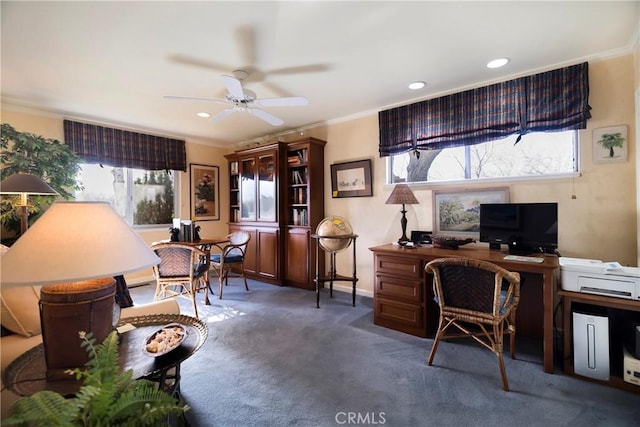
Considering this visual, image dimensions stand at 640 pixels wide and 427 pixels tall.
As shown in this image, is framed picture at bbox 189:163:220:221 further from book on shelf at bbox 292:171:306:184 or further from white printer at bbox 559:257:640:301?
white printer at bbox 559:257:640:301

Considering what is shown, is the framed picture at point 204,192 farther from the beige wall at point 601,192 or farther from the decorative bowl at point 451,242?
the decorative bowl at point 451,242

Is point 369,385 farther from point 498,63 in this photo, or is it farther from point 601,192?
point 498,63

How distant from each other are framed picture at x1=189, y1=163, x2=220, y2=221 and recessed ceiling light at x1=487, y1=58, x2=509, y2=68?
472 centimetres

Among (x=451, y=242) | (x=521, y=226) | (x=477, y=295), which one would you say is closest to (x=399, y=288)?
(x=451, y=242)

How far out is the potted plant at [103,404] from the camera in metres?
0.72

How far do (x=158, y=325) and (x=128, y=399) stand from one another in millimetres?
820

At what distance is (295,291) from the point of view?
414 centimetres

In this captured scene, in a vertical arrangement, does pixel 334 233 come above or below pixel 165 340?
above

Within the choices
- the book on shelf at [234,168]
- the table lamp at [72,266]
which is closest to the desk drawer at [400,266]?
the table lamp at [72,266]

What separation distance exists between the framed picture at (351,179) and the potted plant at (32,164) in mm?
3298

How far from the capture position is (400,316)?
2.80 meters

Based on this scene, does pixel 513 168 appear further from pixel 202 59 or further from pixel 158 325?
pixel 158 325

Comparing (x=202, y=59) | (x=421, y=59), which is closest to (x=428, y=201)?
(x=421, y=59)

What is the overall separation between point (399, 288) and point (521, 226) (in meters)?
1.22
